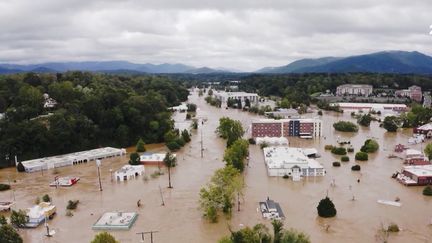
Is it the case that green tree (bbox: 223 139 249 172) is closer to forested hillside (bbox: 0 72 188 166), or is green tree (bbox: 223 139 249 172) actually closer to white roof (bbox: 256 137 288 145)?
white roof (bbox: 256 137 288 145)

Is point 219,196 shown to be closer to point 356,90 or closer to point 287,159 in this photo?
point 287,159

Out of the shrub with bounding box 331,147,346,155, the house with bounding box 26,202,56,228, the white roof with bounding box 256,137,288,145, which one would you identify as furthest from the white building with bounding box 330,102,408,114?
the house with bounding box 26,202,56,228

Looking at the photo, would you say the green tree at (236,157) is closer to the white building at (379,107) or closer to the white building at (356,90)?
the white building at (379,107)

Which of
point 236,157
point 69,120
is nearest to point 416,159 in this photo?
point 236,157

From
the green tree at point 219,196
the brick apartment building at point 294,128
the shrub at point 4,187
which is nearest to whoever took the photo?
the green tree at point 219,196

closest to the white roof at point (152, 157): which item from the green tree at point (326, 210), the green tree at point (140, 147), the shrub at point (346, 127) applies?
the green tree at point (140, 147)

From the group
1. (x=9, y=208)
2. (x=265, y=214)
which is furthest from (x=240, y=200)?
(x=9, y=208)
